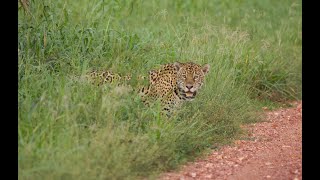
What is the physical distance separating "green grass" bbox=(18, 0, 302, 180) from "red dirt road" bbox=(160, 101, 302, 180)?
0.64 feet

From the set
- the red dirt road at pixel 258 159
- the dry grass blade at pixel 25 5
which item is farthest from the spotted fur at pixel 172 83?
the dry grass blade at pixel 25 5

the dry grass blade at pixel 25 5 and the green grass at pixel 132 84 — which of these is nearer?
the green grass at pixel 132 84

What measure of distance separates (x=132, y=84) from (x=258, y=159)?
6.22 ft

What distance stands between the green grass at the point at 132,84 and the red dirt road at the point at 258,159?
7.7 inches

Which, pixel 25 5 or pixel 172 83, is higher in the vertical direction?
pixel 25 5

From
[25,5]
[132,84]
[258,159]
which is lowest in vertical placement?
[258,159]

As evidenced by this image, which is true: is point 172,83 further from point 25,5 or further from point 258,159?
point 25,5

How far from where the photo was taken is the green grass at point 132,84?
6148 millimetres

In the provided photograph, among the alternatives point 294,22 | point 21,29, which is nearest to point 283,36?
point 294,22

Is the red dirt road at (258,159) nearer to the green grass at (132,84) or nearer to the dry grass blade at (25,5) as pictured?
the green grass at (132,84)

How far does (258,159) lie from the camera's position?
7.39 meters

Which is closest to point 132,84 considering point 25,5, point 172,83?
point 172,83

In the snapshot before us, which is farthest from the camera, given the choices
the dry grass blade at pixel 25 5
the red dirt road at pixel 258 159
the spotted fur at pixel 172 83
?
the spotted fur at pixel 172 83

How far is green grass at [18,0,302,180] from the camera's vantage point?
20.2ft
